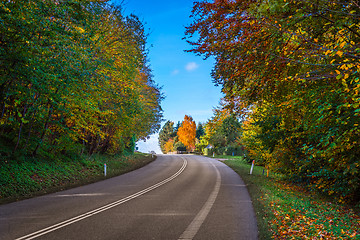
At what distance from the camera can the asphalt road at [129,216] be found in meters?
5.62

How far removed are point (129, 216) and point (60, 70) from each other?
600 cm

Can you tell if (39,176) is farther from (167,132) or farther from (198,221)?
(167,132)

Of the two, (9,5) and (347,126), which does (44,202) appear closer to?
(9,5)

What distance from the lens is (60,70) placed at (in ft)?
27.6

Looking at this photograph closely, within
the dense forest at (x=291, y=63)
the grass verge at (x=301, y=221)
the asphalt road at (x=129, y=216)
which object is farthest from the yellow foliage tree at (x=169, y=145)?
the dense forest at (x=291, y=63)

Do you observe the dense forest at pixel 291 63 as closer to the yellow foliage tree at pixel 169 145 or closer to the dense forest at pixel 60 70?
the dense forest at pixel 60 70

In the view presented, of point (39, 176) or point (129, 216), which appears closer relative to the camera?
point (129, 216)

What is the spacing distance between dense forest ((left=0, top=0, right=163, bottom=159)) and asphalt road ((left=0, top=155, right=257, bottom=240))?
3938 mm

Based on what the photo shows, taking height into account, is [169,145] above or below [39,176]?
above

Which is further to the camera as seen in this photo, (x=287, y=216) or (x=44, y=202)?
(x=44, y=202)

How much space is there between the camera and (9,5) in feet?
22.7

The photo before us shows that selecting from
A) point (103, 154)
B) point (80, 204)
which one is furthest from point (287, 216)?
point (103, 154)

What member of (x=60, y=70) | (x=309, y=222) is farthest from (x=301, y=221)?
(x=60, y=70)

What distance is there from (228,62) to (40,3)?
664 cm
